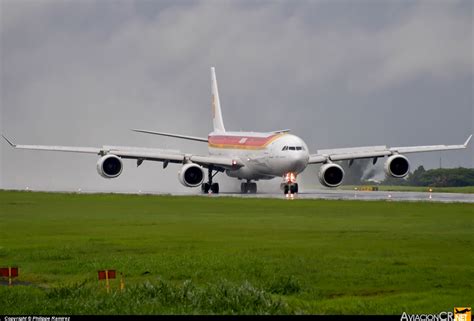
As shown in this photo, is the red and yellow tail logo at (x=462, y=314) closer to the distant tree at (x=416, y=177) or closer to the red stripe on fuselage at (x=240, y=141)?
the red stripe on fuselage at (x=240, y=141)

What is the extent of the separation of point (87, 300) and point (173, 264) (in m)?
6.35

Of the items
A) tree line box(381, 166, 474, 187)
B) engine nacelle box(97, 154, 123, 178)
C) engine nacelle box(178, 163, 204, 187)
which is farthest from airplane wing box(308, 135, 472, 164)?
tree line box(381, 166, 474, 187)

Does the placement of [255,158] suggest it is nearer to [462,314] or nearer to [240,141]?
[240,141]

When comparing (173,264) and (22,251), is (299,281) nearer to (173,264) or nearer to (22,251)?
(173,264)

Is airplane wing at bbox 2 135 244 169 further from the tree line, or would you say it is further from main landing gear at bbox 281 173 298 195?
the tree line

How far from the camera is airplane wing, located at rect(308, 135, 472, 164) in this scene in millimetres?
80375

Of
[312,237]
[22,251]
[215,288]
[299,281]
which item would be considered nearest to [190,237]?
[312,237]

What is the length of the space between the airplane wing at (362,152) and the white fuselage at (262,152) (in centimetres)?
333

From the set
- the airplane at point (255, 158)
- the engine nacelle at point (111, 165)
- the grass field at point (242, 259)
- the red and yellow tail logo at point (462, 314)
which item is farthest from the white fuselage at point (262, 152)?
the red and yellow tail logo at point (462, 314)

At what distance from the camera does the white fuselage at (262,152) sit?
75.7 meters

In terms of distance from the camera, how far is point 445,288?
953 inches

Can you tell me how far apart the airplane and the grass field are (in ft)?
75.8

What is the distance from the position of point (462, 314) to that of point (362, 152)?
205ft

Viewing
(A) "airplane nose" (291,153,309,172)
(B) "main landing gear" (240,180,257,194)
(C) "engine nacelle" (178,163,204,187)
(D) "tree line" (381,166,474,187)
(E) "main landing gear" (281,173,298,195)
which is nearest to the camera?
(E) "main landing gear" (281,173,298,195)
